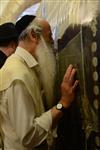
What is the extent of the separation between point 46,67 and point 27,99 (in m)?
0.21

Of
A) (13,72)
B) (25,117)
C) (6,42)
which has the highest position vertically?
(13,72)

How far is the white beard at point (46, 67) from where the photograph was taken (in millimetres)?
1534

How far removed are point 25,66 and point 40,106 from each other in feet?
0.65

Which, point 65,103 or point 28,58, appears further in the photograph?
point 28,58

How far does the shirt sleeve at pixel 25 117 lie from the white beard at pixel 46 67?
16cm

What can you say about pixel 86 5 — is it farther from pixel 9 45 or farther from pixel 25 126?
pixel 9 45

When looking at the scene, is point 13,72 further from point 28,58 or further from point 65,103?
point 65,103

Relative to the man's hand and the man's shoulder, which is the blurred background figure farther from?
the man's hand

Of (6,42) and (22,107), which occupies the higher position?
(22,107)

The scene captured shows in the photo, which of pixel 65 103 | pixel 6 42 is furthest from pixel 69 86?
pixel 6 42

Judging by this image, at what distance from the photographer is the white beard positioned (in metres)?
1.53

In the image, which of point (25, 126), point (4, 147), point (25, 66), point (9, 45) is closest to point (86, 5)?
point (25, 66)

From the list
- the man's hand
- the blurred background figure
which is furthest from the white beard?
the blurred background figure

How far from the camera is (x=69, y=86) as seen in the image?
1.39 m
